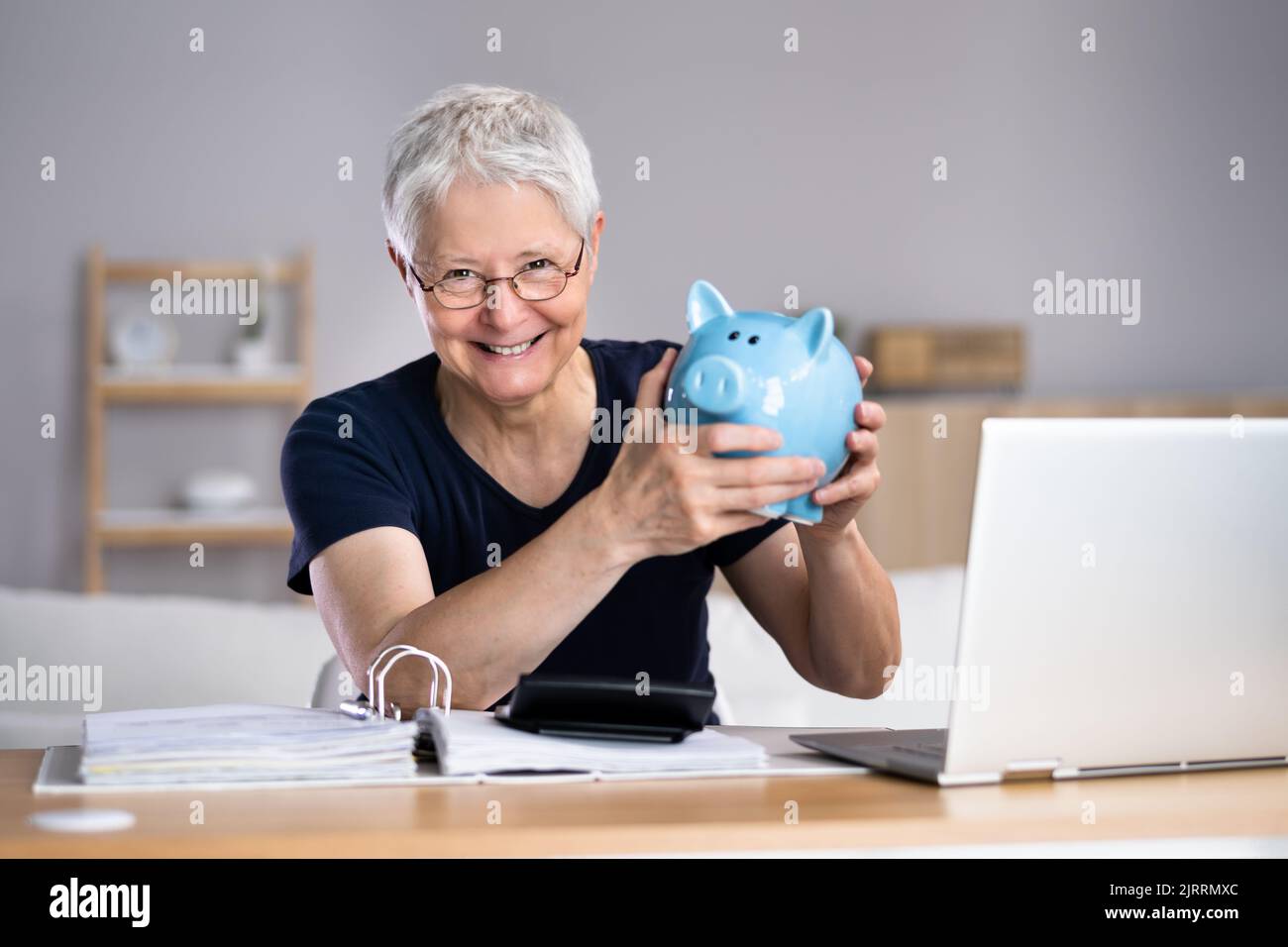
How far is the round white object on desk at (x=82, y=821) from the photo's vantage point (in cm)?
86

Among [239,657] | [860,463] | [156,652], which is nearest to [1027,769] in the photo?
[860,463]

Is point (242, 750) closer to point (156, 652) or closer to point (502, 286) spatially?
point (502, 286)

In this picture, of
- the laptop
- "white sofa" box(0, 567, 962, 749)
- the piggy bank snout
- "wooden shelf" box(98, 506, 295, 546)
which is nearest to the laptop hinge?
the laptop

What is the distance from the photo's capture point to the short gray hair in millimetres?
1397

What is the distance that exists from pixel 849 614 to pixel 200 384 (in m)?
3.50

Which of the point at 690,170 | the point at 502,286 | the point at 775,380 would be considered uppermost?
the point at 690,170

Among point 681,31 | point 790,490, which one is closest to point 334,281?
point 681,31

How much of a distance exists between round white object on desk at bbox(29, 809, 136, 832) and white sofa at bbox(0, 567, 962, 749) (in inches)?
48.6

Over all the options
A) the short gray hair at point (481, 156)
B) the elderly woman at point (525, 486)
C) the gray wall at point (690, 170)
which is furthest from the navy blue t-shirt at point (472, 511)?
the gray wall at point (690, 170)

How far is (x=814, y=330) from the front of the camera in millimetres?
1089

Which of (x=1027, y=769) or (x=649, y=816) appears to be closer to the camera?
(x=649, y=816)

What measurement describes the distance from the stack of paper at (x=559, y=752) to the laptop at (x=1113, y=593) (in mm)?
147

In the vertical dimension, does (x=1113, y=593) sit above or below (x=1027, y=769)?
above

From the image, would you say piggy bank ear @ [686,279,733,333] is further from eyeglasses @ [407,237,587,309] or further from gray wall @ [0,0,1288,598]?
gray wall @ [0,0,1288,598]
